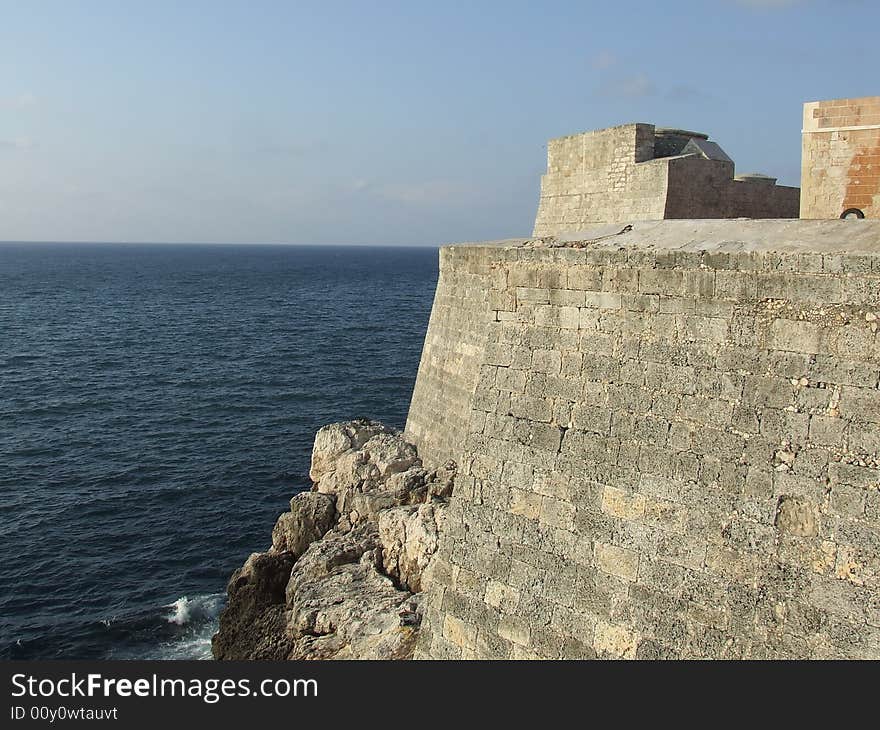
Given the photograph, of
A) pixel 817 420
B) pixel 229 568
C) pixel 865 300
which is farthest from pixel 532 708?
→ pixel 229 568

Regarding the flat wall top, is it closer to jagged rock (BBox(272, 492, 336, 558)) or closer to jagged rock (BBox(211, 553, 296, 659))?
jagged rock (BBox(211, 553, 296, 659))

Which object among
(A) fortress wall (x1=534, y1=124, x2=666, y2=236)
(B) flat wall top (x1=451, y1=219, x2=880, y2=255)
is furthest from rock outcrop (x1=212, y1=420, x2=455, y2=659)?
(A) fortress wall (x1=534, y1=124, x2=666, y2=236)

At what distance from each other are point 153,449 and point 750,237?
2258cm

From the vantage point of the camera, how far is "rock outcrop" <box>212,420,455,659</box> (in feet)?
35.3

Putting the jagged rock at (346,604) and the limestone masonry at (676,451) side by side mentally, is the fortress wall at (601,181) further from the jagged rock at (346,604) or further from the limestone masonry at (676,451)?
the jagged rock at (346,604)

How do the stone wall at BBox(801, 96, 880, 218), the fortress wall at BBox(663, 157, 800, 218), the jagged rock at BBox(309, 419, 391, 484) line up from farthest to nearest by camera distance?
the jagged rock at BBox(309, 419, 391, 484) → the fortress wall at BBox(663, 157, 800, 218) → the stone wall at BBox(801, 96, 880, 218)

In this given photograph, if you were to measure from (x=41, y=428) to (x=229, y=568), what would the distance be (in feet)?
43.2

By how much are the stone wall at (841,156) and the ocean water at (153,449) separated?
12.7 metres

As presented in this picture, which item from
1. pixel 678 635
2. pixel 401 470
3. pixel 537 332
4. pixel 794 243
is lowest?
pixel 401 470

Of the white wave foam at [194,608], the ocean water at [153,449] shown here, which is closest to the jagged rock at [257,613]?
the ocean water at [153,449]

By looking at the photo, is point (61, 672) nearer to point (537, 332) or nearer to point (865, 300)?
point (537, 332)

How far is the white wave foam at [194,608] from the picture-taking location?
52.2 feet

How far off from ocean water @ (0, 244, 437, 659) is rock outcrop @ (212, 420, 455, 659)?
2.30m

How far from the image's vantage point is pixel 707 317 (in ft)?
19.2
